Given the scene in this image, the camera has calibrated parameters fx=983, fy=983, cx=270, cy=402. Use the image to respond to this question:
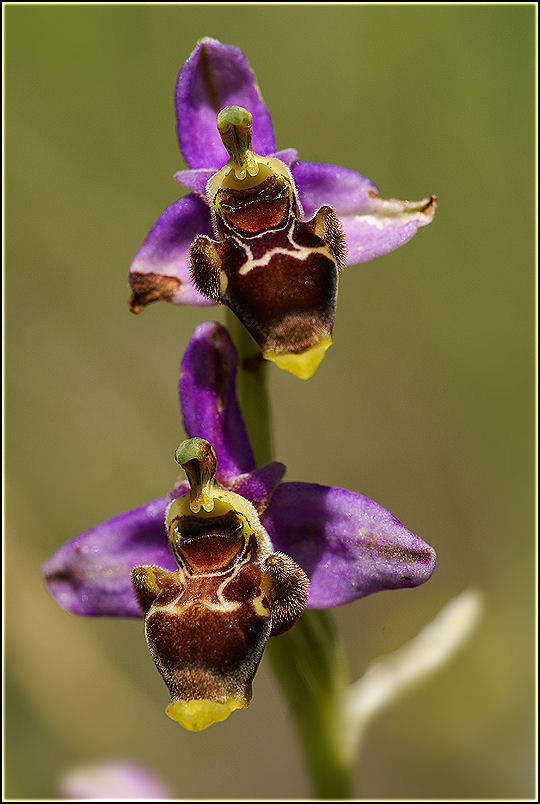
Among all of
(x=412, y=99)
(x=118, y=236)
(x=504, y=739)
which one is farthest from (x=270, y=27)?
(x=504, y=739)

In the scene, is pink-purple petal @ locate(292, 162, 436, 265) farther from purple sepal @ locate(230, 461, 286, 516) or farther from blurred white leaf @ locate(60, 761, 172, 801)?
blurred white leaf @ locate(60, 761, 172, 801)

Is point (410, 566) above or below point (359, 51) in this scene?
below

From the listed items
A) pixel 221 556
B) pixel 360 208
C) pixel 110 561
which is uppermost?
pixel 360 208

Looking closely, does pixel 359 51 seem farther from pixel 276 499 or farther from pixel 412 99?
pixel 276 499

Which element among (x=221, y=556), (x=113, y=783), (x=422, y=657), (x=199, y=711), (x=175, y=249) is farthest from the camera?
(x=113, y=783)

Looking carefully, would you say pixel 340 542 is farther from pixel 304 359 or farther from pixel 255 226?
pixel 255 226

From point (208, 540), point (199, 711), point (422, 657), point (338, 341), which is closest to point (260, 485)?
point (208, 540)
